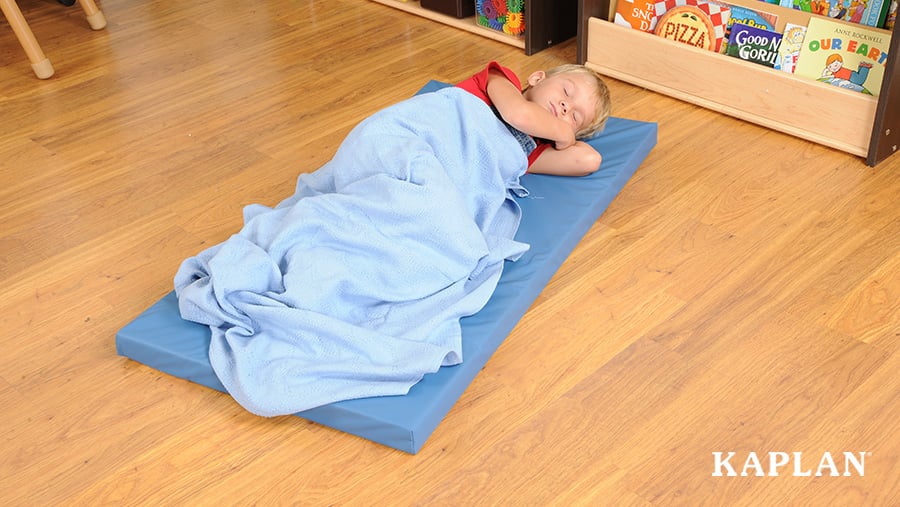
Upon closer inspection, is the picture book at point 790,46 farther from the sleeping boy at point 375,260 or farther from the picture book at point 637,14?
the sleeping boy at point 375,260

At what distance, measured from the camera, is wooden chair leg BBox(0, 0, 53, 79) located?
8.87ft

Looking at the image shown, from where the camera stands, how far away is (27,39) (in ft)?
9.00

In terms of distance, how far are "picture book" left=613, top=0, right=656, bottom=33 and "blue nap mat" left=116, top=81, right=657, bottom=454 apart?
1.46 feet

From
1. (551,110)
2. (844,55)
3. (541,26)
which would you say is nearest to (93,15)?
(541,26)

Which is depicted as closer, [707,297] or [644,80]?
[707,297]

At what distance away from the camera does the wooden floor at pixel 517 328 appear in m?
1.46

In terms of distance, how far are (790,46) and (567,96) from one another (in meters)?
0.64

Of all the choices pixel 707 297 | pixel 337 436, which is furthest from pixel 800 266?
pixel 337 436

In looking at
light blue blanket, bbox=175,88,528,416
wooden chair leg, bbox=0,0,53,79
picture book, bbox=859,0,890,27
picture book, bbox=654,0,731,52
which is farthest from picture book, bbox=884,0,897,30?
wooden chair leg, bbox=0,0,53,79

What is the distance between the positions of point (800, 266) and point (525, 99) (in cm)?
67

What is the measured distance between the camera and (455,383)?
155 centimetres

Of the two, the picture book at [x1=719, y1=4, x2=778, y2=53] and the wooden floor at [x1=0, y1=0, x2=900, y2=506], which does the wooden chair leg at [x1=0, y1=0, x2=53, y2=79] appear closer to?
the wooden floor at [x1=0, y1=0, x2=900, y2=506]

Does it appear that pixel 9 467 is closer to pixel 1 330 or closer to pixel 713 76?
pixel 1 330

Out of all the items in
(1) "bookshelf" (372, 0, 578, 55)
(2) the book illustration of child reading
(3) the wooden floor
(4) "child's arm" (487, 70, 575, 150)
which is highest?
(4) "child's arm" (487, 70, 575, 150)
